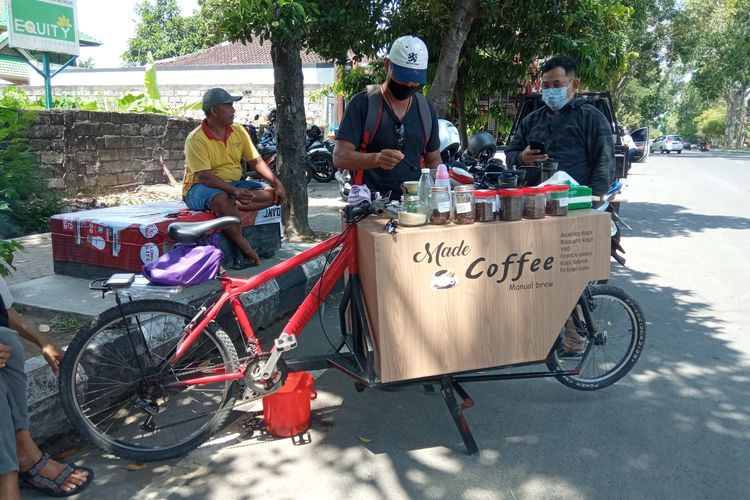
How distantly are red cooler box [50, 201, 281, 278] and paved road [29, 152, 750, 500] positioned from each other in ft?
4.89

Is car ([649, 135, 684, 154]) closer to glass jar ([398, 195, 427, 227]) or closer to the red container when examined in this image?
glass jar ([398, 195, 427, 227])

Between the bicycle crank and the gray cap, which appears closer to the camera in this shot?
the bicycle crank

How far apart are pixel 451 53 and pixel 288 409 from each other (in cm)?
606

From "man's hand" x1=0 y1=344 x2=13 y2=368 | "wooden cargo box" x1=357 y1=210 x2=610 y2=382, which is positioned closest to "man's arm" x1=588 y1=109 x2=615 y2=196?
"wooden cargo box" x1=357 y1=210 x2=610 y2=382

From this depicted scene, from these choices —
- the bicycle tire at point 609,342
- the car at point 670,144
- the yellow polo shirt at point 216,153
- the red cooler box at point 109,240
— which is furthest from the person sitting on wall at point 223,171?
the car at point 670,144

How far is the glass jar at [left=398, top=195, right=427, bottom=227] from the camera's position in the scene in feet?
9.56

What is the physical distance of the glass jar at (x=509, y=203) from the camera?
3045 millimetres

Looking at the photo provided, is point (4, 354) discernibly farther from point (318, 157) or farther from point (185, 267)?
point (318, 157)

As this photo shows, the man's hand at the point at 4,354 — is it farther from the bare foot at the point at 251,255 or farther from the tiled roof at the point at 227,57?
the tiled roof at the point at 227,57

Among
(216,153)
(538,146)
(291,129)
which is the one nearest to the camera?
(538,146)

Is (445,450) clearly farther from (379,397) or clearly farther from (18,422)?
(18,422)

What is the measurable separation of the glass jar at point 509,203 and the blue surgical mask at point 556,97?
133 cm

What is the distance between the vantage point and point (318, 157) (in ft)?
46.1

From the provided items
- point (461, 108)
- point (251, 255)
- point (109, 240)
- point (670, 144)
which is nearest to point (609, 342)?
point (251, 255)
